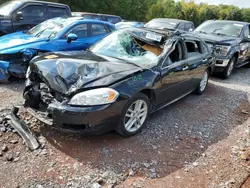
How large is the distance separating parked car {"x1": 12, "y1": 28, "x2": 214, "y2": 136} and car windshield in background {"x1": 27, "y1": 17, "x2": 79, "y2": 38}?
190 cm

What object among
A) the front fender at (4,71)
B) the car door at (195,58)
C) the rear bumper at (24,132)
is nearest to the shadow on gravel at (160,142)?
the rear bumper at (24,132)

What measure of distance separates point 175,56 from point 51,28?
344cm

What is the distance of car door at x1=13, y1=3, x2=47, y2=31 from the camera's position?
7.79 meters

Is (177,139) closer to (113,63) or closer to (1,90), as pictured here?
(113,63)

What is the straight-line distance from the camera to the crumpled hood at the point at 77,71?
3.22 m

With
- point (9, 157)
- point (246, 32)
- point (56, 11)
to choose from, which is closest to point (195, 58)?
point (9, 157)

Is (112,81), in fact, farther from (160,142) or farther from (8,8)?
(8,8)

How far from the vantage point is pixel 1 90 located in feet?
16.6

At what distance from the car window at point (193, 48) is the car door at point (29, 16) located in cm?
545

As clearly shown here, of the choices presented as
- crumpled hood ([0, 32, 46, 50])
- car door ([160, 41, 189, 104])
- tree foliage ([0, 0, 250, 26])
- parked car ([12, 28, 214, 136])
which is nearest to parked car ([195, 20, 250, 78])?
parked car ([12, 28, 214, 136])

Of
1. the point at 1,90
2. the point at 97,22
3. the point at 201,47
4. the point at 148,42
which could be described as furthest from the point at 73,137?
the point at 97,22

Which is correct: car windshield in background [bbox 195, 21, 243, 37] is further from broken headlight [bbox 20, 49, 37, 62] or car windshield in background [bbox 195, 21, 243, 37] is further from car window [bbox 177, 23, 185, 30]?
broken headlight [bbox 20, 49, 37, 62]

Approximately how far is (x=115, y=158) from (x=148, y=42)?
6.95ft

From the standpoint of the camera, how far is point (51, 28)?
246 inches
